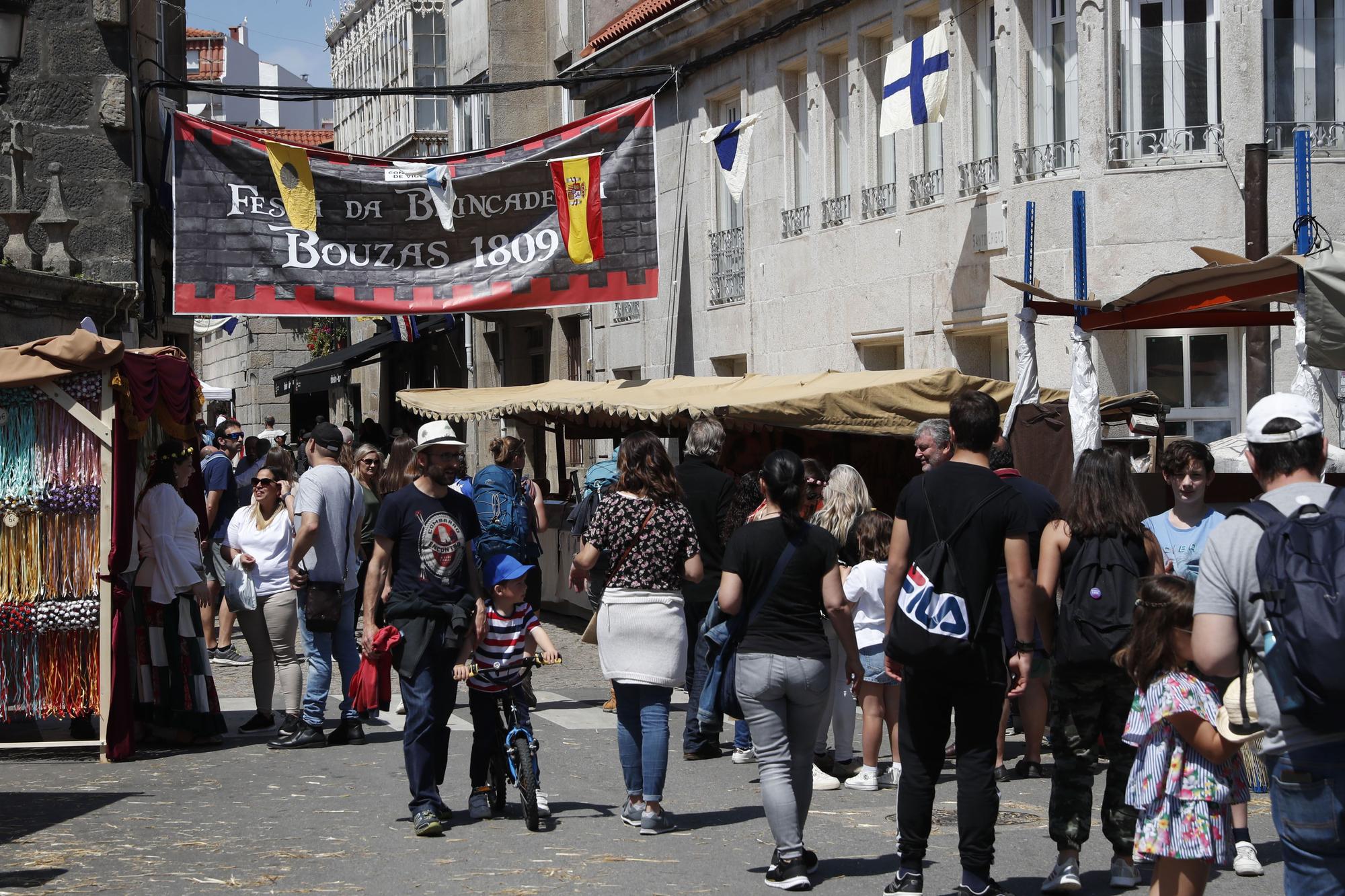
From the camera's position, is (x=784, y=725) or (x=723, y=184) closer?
(x=784, y=725)

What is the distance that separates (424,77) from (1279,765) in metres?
32.0

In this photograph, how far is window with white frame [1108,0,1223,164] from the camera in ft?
48.5

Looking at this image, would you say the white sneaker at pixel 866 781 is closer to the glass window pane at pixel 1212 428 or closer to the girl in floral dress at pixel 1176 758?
the girl in floral dress at pixel 1176 758

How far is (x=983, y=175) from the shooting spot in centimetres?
1675

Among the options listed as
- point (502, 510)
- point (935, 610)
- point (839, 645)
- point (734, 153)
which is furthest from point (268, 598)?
point (734, 153)

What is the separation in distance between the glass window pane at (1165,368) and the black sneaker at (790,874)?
9554 millimetres

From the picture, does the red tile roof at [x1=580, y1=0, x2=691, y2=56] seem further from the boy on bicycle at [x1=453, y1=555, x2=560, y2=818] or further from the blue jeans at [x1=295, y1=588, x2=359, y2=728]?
the boy on bicycle at [x1=453, y1=555, x2=560, y2=818]

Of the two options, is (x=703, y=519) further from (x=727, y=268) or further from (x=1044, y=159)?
(x=727, y=268)

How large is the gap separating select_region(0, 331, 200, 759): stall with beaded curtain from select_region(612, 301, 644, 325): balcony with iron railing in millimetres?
15398

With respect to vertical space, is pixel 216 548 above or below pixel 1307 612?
below

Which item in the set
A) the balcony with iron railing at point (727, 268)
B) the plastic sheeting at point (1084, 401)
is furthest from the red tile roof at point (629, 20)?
the plastic sheeting at point (1084, 401)

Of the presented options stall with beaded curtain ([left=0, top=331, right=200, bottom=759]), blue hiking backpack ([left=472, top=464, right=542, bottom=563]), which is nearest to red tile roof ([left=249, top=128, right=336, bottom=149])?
blue hiking backpack ([left=472, top=464, right=542, bottom=563])

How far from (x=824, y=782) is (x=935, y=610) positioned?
3108 mm

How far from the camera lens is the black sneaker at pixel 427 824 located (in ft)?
24.4
